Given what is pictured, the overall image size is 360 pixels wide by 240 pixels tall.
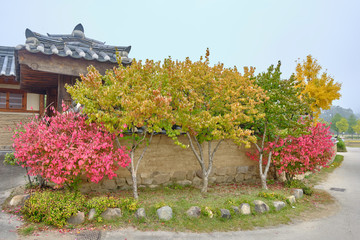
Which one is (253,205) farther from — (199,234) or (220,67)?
(220,67)

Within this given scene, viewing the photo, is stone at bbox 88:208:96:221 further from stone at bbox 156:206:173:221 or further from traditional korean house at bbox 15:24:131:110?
traditional korean house at bbox 15:24:131:110

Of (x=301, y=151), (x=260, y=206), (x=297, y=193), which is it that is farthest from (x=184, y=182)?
(x=301, y=151)

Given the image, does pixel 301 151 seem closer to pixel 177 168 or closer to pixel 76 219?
pixel 177 168

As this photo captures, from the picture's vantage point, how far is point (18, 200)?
5.62 meters

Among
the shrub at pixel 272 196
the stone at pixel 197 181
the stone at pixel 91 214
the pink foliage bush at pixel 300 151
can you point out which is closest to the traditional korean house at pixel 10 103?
the stone at pixel 91 214

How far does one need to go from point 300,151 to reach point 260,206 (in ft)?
11.1

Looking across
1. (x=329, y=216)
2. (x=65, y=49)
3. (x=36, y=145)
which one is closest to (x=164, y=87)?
(x=65, y=49)

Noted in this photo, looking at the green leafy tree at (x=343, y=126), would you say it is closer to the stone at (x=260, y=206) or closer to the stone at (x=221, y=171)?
the stone at (x=221, y=171)

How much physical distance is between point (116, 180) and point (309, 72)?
58.5ft

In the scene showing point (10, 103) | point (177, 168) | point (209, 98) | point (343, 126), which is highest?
point (10, 103)

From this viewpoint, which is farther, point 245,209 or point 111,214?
point 245,209

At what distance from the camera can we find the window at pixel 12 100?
36.3ft

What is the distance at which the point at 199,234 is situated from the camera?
509cm

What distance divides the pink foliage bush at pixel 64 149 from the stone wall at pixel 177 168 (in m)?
1.50
